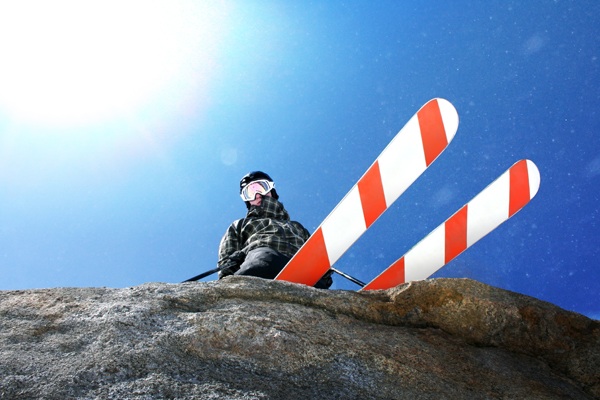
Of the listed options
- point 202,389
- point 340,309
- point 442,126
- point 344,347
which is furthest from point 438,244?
point 202,389

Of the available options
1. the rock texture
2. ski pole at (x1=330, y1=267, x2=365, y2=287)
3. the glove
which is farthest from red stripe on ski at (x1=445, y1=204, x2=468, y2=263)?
the glove

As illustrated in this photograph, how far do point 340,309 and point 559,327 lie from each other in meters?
0.79

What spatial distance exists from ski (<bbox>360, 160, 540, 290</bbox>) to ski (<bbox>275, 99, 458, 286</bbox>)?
0.94ft

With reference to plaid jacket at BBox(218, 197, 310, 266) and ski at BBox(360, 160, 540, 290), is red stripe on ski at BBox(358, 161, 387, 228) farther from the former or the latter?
plaid jacket at BBox(218, 197, 310, 266)

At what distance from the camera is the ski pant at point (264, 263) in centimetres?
327

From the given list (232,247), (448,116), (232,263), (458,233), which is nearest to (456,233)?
(458,233)

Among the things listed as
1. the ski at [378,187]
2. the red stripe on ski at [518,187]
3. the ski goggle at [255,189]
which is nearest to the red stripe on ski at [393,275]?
the ski at [378,187]

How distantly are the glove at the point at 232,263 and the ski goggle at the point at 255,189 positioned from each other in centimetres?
91

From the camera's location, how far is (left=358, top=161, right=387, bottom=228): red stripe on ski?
10.7 ft

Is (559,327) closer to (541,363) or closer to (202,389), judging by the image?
(541,363)

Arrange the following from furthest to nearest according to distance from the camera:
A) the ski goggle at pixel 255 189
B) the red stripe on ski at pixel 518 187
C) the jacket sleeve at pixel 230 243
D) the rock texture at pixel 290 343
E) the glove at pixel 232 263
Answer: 1. the ski goggle at pixel 255 189
2. the jacket sleeve at pixel 230 243
3. the glove at pixel 232 263
4. the red stripe on ski at pixel 518 187
5. the rock texture at pixel 290 343

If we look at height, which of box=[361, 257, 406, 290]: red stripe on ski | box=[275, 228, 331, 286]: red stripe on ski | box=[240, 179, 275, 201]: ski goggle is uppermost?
box=[240, 179, 275, 201]: ski goggle

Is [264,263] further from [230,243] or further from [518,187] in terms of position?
[518,187]

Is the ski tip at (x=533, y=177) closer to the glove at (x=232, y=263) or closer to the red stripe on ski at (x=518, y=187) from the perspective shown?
the red stripe on ski at (x=518, y=187)
